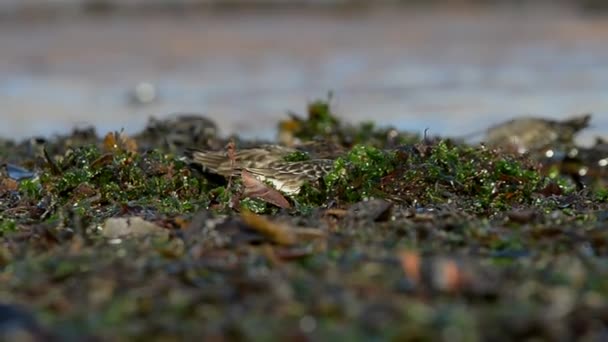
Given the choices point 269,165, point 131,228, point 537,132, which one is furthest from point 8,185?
point 537,132

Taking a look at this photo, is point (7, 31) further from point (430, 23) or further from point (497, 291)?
point (497, 291)

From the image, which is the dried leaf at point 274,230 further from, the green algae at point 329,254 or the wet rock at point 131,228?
the wet rock at point 131,228

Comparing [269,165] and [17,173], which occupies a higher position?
[269,165]

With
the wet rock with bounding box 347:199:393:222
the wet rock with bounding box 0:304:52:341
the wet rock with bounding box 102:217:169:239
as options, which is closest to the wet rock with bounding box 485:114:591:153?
the wet rock with bounding box 347:199:393:222

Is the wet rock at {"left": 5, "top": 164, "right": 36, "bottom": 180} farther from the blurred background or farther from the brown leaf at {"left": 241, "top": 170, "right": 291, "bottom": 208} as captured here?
the blurred background

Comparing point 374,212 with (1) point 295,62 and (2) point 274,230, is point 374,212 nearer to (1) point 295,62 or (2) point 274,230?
(2) point 274,230

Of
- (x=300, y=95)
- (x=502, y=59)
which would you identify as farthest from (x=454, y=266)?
(x=502, y=59)
